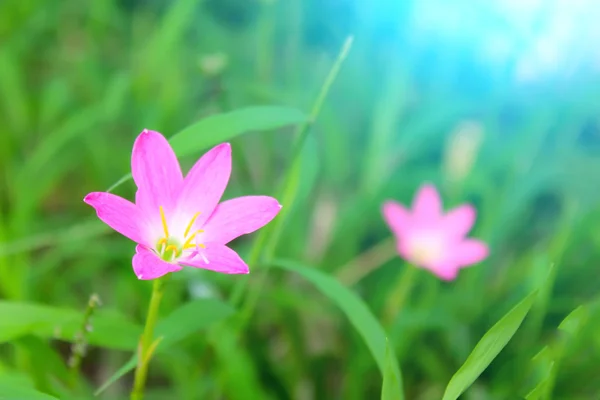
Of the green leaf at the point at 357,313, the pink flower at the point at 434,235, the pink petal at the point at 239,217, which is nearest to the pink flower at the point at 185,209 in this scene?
the pink petal at the point at 239,217

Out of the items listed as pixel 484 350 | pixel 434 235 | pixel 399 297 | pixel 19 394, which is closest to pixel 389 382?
pixel 484 350

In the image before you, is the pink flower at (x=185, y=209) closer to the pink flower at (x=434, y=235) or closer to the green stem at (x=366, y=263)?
the pink flower at (x=434, y=235)

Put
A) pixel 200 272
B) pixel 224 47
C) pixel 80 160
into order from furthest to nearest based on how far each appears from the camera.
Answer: pixel 224 47
pixel 80 160
pixel 200 272

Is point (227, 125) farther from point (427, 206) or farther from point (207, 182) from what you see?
point (427, 206)

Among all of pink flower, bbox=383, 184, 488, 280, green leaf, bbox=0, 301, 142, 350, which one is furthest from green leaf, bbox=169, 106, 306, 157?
pink flower, bbox=383, 184, 488, 280

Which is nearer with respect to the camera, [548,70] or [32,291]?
[32,291]

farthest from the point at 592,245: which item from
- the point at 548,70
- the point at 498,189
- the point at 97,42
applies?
the point at 97,42

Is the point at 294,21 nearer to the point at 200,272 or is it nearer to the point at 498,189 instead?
the point at 498,189
